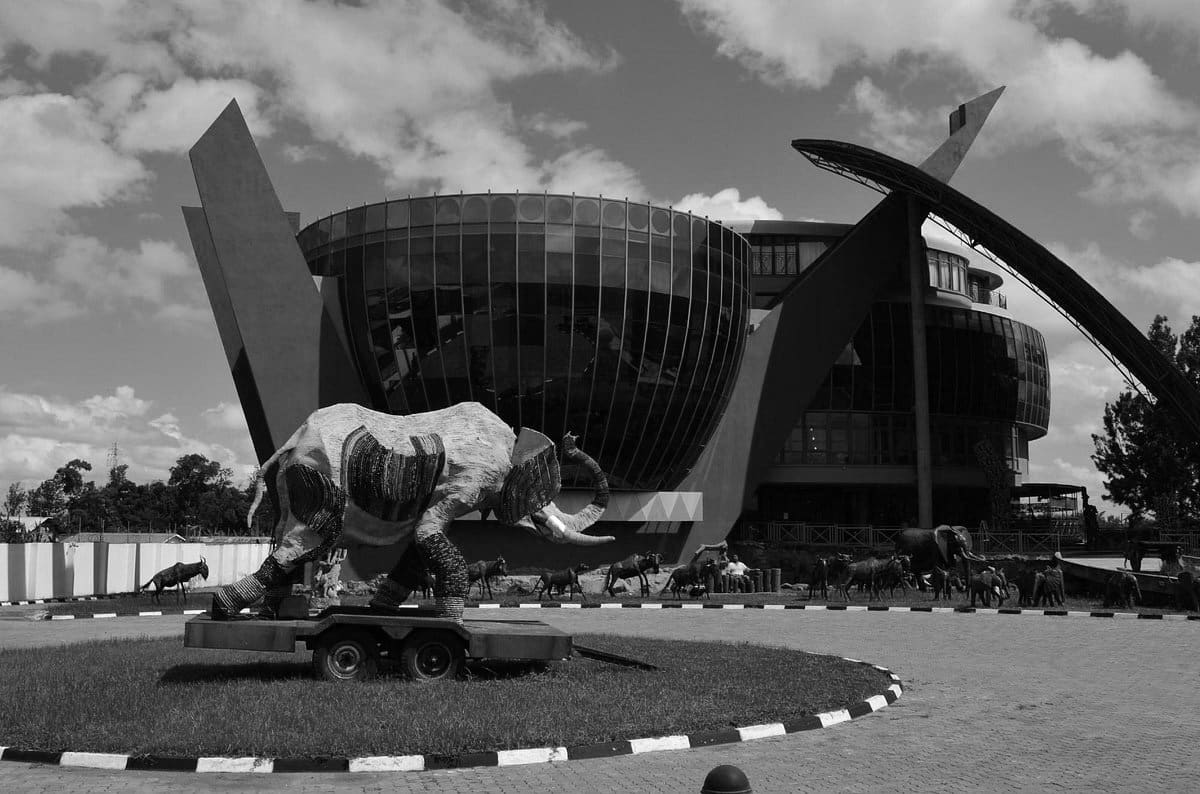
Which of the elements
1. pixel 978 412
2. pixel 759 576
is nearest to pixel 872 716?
pixel 759 576

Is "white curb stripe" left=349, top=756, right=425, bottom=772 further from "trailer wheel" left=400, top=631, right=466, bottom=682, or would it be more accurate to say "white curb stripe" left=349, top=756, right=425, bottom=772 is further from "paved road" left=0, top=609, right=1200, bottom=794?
"trailer wheel" left=400, top=631, right=466, bottom=682

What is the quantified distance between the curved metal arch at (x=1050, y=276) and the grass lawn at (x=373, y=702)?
39.4 meters

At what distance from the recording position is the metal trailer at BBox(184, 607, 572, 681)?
593 inches

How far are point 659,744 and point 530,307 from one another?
36.1 meters

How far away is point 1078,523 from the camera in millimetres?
66875

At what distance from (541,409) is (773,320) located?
1402 centimetres

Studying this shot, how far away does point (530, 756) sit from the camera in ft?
34.3

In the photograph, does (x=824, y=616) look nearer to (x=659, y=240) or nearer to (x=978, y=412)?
(x=659, y=240)

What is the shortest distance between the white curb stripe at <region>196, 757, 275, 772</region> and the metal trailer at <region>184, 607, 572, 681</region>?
16.2ft

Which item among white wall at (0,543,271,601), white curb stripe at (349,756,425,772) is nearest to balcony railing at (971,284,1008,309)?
white wall at (0,543,271,601)

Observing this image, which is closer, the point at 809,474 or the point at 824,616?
the point at 824,616

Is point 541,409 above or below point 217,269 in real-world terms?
below

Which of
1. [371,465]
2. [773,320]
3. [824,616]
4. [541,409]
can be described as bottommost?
[824,616]

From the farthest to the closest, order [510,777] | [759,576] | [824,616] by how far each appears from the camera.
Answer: [759,576]
[824,616]
[510,777]
